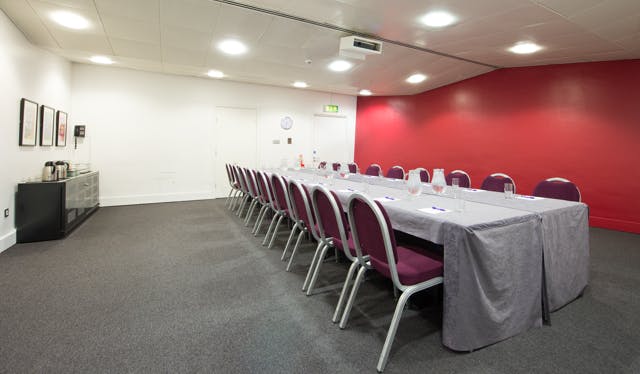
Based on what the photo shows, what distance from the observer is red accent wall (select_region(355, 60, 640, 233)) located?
446cm

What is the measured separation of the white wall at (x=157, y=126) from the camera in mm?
5711

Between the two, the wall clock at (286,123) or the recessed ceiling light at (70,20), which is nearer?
the recessed ceiling light at (70,20)

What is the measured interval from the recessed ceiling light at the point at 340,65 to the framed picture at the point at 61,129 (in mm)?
4586

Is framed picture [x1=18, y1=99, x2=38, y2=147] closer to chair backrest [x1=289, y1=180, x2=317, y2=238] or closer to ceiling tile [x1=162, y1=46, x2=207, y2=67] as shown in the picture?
ceiling tile [x1=162, y1=46, x2=207, y2=67]

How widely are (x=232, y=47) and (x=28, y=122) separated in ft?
9.17

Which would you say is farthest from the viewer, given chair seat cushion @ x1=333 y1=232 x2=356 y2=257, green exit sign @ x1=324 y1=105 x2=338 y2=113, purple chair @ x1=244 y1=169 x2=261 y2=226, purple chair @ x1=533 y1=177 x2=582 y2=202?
green exit sign @ x1=324 y1=105 x2=338 y2=113

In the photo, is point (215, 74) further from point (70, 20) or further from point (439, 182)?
point (439, 182)

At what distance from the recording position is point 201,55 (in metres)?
4.86

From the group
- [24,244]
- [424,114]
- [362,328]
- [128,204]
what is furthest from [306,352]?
[424,114]

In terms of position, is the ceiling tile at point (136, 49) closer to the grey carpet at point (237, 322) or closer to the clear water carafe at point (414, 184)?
the grey carpet at point (237, 322)

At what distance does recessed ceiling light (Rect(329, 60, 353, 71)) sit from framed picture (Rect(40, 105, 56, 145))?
4411 millimetres

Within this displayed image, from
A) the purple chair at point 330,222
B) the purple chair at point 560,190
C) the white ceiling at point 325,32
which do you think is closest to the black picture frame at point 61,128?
the white ceiling at point 325,32

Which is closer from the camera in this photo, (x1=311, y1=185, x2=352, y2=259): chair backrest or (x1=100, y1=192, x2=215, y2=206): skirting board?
(x1=311, y1=185, x2=352, y2=259): chair backrest

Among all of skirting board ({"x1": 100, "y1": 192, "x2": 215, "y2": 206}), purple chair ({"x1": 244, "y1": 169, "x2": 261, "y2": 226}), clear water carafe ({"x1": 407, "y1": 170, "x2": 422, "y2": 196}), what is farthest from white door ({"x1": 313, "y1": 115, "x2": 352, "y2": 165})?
clear water carafe ({"x1": 407, "y1": 170, "x2": 422, "y2": 196})
